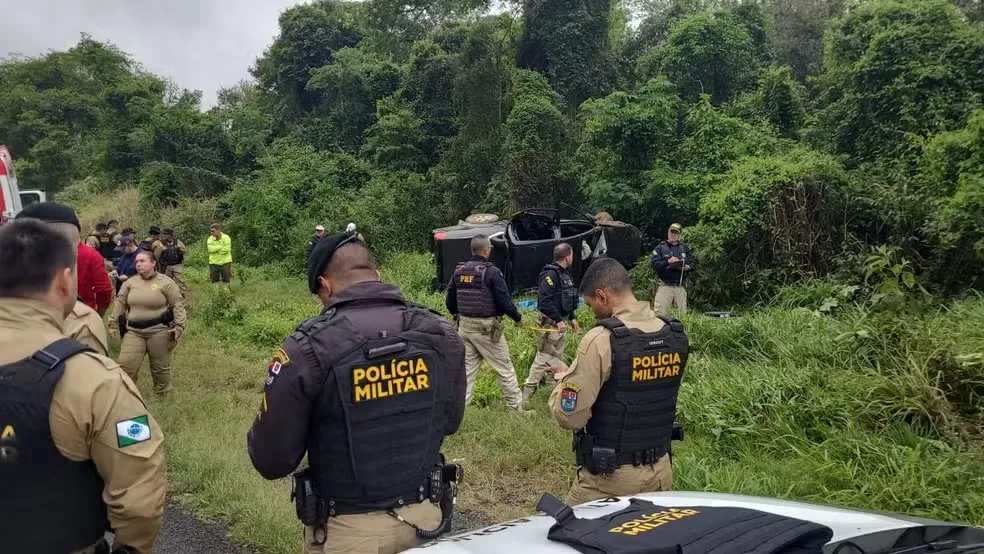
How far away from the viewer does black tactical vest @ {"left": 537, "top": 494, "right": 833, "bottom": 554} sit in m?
1.78

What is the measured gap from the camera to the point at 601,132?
1441 centimetres

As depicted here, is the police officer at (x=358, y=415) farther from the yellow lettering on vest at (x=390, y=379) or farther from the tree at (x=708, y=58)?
the tree at (x=708, y=58)

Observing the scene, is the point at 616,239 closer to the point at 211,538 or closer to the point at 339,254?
the point at 211,538

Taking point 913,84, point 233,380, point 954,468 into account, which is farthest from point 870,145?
point 233,380

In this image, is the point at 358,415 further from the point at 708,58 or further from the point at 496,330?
the point at 708,58

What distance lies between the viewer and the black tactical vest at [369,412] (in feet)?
7.22

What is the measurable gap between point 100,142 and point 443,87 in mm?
14054

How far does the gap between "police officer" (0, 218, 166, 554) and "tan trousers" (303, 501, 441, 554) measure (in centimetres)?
53

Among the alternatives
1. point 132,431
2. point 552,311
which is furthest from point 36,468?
point 552,311

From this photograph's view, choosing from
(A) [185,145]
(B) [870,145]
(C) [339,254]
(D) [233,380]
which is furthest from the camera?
(A) [185,145]

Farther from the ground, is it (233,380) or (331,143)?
(331,143)

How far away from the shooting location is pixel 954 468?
4.17 meters

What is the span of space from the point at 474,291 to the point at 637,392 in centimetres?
328

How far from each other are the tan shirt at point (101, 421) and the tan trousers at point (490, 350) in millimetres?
4338
